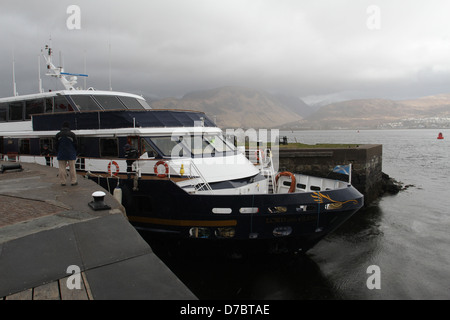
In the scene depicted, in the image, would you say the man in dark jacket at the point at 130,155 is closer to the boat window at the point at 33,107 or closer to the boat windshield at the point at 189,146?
Result: the boat windshield at the point at 189,146

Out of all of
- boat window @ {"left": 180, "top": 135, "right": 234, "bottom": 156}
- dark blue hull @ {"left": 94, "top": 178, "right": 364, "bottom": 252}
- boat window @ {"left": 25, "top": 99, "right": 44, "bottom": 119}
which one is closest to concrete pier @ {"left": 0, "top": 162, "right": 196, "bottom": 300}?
dark blue hull @ {"left": 94, "top": 178, "right": 364, "bottom": 252}

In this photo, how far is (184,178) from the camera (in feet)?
31.1

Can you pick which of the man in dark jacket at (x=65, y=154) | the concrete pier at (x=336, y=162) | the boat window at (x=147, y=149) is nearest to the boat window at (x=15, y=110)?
the man in dark jacket at (x=65, y=154)

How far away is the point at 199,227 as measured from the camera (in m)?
8.82

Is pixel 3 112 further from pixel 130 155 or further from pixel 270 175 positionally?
pixel 270 175

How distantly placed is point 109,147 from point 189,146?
3.04 metres

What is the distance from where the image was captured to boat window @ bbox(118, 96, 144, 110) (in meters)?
13.1

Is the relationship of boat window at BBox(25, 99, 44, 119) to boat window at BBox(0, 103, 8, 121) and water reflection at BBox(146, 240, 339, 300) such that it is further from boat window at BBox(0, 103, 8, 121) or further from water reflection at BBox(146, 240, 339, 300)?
water reflection at BBox(146, 240, 339, 300)

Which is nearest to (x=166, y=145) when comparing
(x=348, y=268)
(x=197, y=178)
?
(x=197, y=178)

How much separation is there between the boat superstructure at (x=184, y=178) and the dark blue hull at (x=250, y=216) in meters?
0.03

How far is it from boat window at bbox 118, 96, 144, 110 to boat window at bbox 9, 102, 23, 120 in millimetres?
5089

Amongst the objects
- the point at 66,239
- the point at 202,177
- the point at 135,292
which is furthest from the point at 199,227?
the point at 135,292

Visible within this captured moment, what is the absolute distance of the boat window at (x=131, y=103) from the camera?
514 inches
